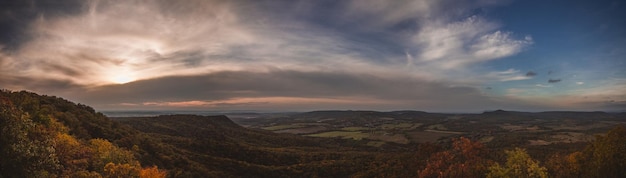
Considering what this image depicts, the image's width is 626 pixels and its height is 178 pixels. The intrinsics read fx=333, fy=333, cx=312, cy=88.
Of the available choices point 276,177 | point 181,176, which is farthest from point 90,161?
point 276,177

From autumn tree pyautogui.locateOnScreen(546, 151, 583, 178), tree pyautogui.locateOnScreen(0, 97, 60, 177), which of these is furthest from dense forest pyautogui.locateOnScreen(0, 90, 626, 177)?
autumn tree pyautogui.locateOnScreen(546, 151, 583, 178)

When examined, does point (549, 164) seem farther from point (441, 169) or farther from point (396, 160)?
point (396, 160)

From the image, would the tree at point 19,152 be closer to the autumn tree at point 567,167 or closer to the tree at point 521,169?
the tree at point 521,169

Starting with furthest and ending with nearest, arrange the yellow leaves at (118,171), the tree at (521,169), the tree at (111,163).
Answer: the tree at (521,169) → the tree at (111,163) → the yellow leaves at (118,171)

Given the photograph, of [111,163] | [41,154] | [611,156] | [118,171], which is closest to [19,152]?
[41,154]

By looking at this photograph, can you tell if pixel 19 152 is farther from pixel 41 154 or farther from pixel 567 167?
pixel 567 167

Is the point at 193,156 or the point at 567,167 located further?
the point at 193,156

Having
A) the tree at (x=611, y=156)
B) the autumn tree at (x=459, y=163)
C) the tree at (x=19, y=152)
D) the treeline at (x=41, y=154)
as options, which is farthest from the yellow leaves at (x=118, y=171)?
the tree at (x=611, y=156)
